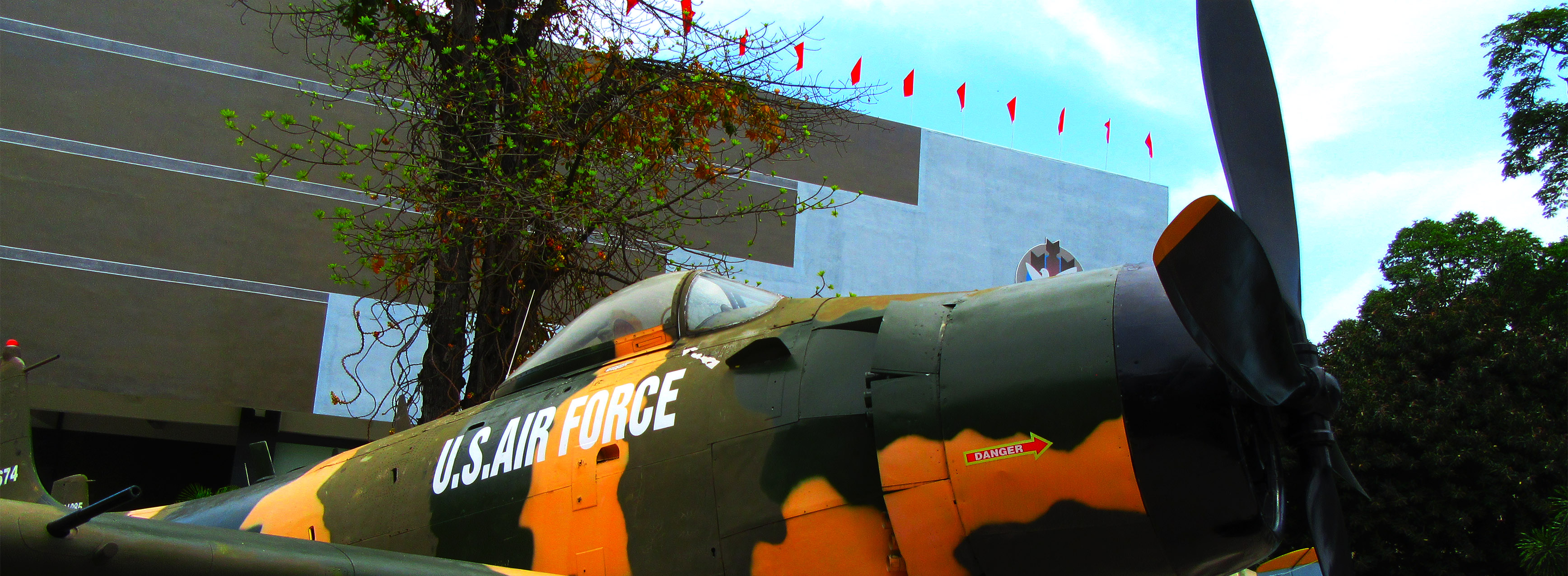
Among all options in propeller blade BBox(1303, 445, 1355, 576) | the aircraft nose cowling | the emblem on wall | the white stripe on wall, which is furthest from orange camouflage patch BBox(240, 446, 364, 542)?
the emblem on wall

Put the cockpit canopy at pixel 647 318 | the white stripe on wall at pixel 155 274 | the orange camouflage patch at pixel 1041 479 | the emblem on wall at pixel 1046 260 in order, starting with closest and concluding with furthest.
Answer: the orange camouflage patch at pixel 1041 479 → the cockpit canopy at pixel 647 318 → the white stripe on wall at pixel 155 274 → the emblem on wall at pixel 1046 260

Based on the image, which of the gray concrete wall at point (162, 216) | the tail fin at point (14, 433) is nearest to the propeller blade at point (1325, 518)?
the tail fin at point (14, 433)

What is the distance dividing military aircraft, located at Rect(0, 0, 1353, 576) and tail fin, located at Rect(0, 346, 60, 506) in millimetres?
2635

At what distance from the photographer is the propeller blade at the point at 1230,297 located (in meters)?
2.56

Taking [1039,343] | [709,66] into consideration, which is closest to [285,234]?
[709,66]

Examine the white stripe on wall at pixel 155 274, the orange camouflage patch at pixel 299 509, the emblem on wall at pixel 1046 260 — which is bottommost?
the orange camouflage patch at pixel 299 509

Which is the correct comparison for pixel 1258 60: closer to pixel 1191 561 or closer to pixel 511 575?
pixel 1191 561

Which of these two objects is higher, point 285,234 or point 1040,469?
point 285,234

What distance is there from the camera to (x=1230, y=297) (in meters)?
2.69

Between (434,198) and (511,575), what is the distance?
7232 millimetres

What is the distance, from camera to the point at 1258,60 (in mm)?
3586

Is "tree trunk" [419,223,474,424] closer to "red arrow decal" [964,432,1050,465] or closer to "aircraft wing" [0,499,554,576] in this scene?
"aircraft wing" [0,499,554,576]

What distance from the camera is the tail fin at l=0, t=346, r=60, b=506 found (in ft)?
17.9

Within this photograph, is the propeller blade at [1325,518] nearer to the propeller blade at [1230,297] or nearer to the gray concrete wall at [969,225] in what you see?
the propeller blade at [1230,297]
